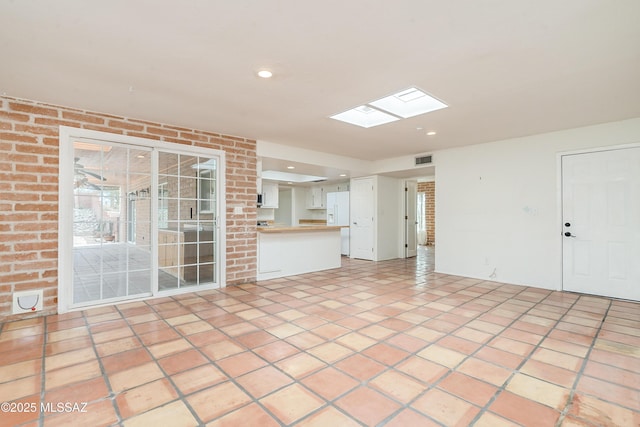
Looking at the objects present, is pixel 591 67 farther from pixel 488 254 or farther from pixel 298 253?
pixel 298 253

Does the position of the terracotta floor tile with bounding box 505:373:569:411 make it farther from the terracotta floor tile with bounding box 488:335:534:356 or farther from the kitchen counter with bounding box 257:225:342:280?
the kitchen counter with bounding box 257:225:342:280

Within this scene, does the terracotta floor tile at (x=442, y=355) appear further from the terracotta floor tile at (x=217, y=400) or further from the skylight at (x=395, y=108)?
the skylight at (x=395, y=108)

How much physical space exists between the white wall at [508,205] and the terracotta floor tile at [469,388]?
137 inches

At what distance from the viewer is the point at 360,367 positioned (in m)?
2.19

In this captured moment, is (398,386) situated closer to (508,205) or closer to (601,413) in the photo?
(601,413)

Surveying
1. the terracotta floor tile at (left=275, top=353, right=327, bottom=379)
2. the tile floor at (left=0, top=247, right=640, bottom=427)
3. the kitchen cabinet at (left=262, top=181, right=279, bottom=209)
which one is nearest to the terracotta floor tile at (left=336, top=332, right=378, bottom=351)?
the tile floor at (left=0, top=247, right=640, bottom=427)

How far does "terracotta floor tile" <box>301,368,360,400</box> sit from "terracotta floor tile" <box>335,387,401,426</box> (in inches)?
2.5

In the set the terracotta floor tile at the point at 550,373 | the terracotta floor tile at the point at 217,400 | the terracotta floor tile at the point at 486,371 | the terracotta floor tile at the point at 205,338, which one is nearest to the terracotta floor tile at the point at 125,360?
the terracotta floor tile at the point at 205,338

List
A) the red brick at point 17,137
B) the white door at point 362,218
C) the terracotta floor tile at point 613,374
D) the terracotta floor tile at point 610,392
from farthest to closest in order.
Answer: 1. the white door at point 362,218
2. the red brick at point 17,137
3. the terracotta floor tile at point 613,374
4. the terracotta floor tile at point 610,392

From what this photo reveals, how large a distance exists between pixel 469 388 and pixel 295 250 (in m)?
3.96

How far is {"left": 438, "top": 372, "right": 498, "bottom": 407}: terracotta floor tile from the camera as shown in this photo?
183cm

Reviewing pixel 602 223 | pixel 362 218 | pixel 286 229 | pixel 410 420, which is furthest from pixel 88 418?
pixel 362 218

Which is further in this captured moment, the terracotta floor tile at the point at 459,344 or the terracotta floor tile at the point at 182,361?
the terracotta floor tile at the point at 459,344

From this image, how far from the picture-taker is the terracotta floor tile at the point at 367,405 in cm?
166
